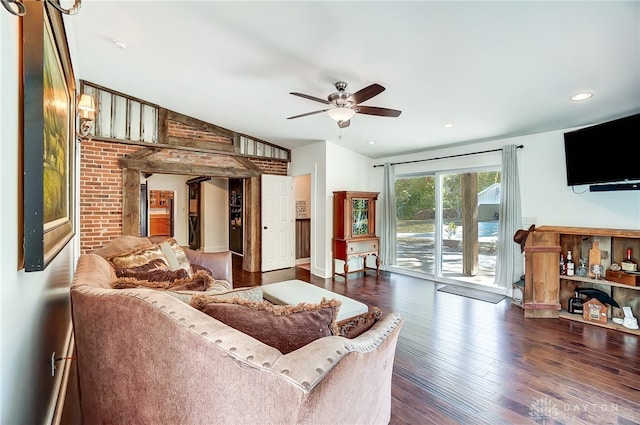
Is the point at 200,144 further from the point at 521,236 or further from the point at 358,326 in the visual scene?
the point at 521,236

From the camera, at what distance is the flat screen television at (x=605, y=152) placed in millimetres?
2775

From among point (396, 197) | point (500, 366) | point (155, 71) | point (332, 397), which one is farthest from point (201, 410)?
point (396, 197)

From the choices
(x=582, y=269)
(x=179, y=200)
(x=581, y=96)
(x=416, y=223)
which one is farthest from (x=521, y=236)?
(x=179, y=200)

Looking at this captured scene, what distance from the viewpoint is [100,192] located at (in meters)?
4.34

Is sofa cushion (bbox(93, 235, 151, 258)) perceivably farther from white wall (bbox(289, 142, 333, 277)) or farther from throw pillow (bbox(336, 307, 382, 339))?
white wall (bbox(289, 142, 333, 277))

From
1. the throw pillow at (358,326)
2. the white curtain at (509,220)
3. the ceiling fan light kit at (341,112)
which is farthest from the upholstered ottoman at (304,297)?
the white curtain at (509,220)

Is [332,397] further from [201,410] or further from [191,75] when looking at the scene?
[191,75]

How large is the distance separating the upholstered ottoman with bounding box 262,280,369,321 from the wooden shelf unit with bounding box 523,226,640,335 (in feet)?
7.60

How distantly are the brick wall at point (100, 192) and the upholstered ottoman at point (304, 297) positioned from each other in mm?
2977

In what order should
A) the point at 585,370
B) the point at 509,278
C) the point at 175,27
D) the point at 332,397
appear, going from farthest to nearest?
the point at 509,278 < the point at 175,27 < the point at 585,370 < the point at 332,397

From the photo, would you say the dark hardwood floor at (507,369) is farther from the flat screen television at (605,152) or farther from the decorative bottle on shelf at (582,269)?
the flat screen television at (605,152)

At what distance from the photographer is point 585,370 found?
233cm

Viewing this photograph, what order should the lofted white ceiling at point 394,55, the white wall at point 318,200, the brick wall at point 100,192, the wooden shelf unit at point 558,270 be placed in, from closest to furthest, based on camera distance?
1. the lofted white ceiling at point 394,55
2. the wooden shelf unit at point 558,270
3. the brick wall at point 100,192
4. the white wall at point 318,200

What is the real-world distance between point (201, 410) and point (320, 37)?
2500 millimetres
